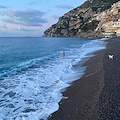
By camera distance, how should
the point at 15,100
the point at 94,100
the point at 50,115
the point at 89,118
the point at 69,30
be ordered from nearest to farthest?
1. the point at 89,118
2. the point at 50,115
3. the point at 94,100
4. the point at 15,100
5. the point at 69,30

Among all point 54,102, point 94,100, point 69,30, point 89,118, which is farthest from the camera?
point 69,30

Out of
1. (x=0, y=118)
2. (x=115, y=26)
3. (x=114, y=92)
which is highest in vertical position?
(x=115, y=26)

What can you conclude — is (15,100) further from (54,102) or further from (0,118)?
(54,102)

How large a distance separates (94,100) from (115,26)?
7160cm

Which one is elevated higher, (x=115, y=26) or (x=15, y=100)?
(x=115, y=26)

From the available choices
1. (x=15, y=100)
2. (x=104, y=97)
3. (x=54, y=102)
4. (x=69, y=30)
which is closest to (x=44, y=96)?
(x=54, y=102)

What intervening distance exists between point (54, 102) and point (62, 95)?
77 centimetres

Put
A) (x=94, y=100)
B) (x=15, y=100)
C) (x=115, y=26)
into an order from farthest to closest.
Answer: (x=115, y=26), (x=15, y=100), (x=94, y=100)

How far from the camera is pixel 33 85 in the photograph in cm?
755

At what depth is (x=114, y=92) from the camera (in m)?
4.98

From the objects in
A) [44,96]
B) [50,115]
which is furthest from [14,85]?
[50,115]

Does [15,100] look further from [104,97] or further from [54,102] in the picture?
[104,97]

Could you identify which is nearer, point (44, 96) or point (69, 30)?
point (44, 96)

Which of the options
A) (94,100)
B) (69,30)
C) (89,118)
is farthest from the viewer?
(69,30)
